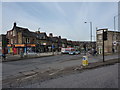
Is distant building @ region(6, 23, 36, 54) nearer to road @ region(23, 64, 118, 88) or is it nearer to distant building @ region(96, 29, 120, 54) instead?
distant building @ region(96, 29, 120, 54)

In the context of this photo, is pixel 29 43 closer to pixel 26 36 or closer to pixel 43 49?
pixel 26 36

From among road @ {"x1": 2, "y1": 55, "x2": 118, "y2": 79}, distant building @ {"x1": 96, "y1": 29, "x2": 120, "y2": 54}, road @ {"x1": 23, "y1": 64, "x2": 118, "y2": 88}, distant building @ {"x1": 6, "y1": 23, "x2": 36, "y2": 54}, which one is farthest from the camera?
distant building @ {"x1": 6, "y1": 23, "x2": 36, "y2": 54}

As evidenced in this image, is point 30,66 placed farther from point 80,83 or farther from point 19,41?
A: point 19,41

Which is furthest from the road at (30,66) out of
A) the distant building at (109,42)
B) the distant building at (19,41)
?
the distant building at (19,41)

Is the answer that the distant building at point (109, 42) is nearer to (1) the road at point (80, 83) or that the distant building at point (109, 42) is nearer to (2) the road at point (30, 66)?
(2) the road at point (30, 66)

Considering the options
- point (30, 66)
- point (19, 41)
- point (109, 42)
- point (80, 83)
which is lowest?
point (30, 66)

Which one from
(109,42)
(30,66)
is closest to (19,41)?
(30,66)

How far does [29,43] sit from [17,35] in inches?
221

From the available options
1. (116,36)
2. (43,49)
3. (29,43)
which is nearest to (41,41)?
(43,49)

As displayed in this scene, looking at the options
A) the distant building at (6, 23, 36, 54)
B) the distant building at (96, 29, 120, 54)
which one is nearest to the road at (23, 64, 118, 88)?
the distant building at (96, 29, 120, 54)

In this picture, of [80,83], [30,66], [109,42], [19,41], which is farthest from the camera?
[19,41]

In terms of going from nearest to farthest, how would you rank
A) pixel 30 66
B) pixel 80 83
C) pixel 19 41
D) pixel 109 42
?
pixel 80 83
pixel 30 66
pixel 109 42
pixel 19 41

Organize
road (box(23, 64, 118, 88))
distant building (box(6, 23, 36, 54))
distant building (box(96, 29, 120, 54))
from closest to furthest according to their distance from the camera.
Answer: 1. road (box(23, 64, 118, 88))
2. distant building (box(96, 29, 120, 54))
3. distant building (box(6, 23, 36, 54))

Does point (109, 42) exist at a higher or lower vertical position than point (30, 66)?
higher
